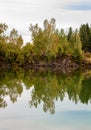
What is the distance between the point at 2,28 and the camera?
105 m

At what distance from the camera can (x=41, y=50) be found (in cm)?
11794

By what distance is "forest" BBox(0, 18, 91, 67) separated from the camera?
112 m

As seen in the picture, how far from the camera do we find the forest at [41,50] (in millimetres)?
111688

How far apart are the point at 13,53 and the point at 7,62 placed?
3010 mm

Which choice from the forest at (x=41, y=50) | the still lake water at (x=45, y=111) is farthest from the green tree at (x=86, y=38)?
the still lake water at (x=45, y=111)

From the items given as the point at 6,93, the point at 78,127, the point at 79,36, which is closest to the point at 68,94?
the point at 6,93

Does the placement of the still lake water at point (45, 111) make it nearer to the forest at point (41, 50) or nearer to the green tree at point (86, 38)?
the forest at point (41, 50)

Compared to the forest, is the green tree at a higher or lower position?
higher

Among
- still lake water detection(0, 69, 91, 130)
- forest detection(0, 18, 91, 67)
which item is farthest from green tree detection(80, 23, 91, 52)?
still lake water detection(0, 69, 91, 130)

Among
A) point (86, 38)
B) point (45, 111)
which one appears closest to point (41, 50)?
point (86, 38)

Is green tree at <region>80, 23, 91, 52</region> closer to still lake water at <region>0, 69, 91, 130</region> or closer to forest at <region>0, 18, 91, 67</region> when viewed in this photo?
forest at <region>0, 18, 91, 67</region>

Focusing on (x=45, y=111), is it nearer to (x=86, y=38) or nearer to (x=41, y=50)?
(x=41, y=50)

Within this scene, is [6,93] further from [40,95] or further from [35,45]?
[35,45]

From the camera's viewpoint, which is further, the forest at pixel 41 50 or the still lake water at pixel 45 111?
the forest at pixel 41 50
